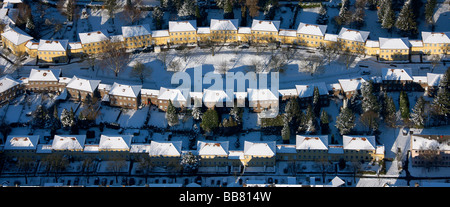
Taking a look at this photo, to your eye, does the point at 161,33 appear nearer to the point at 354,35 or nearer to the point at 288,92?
the point at 288,92

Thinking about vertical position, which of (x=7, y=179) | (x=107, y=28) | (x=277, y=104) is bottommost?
(x=7, y=179)

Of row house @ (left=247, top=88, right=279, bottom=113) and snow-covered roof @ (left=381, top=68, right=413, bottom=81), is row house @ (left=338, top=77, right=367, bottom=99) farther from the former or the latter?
row house @ (left=247, top=88, right=279, bottom=113)

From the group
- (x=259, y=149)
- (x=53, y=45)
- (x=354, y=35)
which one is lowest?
(x=259, y=149)

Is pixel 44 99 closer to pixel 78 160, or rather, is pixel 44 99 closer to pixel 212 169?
pixel 78 160

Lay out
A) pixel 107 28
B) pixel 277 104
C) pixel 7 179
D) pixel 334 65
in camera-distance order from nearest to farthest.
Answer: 1. pixel 7 179
2. pixel 277 104
3. pixel 334 65
4. pixel 107 28

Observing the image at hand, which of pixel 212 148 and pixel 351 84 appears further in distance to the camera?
pixel 351 84

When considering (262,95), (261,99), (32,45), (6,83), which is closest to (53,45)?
(32,45)

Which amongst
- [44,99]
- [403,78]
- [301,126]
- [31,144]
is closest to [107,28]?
[44,99]
